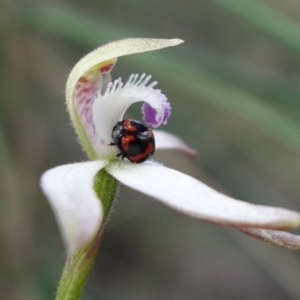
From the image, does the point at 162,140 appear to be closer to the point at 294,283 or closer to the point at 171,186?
the point at 171,186

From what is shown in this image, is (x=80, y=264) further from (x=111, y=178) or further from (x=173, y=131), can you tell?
(x=173, y=131)

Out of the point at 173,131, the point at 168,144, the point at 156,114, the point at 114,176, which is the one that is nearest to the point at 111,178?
the point at 114,176

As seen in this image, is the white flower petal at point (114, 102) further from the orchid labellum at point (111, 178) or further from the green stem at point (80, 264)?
the green stem at point (80, 264)

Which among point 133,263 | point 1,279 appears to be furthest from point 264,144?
point 1,279

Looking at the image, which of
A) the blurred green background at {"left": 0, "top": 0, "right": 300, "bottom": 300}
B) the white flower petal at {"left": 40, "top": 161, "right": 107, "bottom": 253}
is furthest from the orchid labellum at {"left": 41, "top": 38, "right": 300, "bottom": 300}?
the blurred green background at {"left": 0, "top": 0, "right": 300, "bottom": 300}

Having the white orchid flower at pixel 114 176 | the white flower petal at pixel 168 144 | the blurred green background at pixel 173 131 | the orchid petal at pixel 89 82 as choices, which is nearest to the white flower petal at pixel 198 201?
the white orchid flower at pixel 114 176

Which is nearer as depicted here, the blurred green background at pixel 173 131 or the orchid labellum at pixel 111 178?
the orchid labellum at pixel 111 178
